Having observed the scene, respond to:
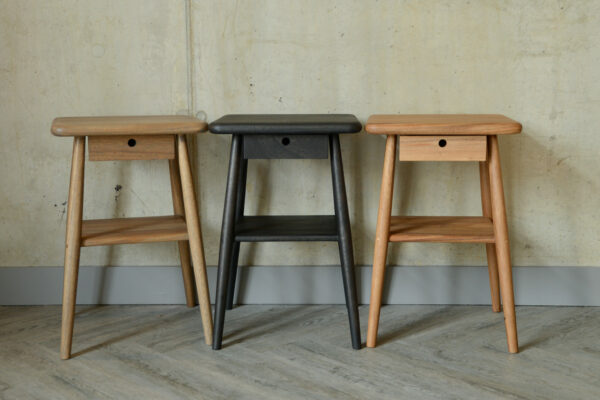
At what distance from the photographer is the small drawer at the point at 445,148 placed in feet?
8.06

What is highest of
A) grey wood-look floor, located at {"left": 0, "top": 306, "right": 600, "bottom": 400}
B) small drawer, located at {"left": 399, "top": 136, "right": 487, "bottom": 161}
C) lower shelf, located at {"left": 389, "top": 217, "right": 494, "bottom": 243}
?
small drawer, located at {"left": 399, "top": 136, "right": 487, "bottom": 161}

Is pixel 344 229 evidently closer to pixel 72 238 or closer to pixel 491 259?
pixel 491 259

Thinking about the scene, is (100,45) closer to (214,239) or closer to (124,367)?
(214,239)

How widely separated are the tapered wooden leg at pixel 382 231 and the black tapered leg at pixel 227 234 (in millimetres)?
497

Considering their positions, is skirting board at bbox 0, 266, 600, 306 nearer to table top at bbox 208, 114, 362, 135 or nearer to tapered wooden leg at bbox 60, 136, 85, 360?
tapered wooden leg at bbox 60, 136, 85, 360

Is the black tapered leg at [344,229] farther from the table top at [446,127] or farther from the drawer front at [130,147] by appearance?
the drawer front at [130,147]

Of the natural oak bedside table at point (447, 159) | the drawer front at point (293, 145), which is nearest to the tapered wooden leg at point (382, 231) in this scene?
the natural oak bedside table at point (447, 159)

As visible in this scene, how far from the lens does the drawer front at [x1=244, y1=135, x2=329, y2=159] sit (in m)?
2.50

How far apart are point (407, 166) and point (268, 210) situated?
0.59 metres

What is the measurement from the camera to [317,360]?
2.49m

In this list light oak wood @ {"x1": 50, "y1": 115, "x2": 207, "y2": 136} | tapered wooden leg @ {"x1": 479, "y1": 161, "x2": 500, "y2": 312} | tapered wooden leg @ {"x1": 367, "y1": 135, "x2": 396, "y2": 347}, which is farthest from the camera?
tapered wooden leg @ {"x1": 479, "y1": 161, "x2": 500, "y2": 312}

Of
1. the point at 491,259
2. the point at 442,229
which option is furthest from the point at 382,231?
the point at 491,259

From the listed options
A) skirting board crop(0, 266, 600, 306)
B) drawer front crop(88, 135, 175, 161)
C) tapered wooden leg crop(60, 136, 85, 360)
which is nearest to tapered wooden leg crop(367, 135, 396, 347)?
skirting board crop(0, 266, 600, 306)

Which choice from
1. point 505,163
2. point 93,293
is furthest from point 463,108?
point 93,293
